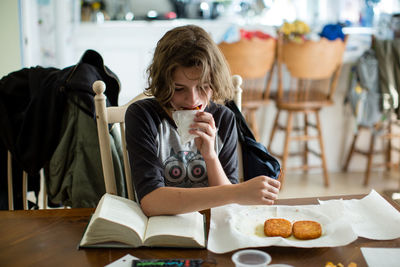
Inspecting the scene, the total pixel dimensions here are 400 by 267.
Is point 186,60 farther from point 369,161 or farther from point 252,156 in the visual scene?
point 369,161

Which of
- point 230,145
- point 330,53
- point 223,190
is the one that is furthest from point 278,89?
point 223,190

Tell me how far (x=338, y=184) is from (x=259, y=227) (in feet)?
8.40

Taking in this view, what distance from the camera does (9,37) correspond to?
9.20 ft

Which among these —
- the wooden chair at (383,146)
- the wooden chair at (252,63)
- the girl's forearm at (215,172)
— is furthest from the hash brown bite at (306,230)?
the wooden chair at (383,146)

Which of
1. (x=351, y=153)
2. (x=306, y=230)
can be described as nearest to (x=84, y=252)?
(x=306, y=230)

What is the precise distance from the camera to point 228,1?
4133mm

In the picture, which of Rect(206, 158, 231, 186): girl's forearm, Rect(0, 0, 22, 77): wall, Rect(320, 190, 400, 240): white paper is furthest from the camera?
Rect(0, 0, 22, 77): wall

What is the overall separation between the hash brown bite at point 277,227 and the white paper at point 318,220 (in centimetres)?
1

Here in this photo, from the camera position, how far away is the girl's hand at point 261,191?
1.03 metres

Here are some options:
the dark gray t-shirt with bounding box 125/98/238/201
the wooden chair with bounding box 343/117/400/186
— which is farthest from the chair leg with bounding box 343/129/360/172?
the dark gray t-shirt with bounding box 125/98/238/201

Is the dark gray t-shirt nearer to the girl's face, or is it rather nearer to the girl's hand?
the girl's face

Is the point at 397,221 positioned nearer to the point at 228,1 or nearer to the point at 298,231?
the point at 298,231

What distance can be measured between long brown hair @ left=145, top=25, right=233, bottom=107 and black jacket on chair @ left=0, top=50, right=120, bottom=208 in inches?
19.6

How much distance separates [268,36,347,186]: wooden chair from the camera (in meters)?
3.04
